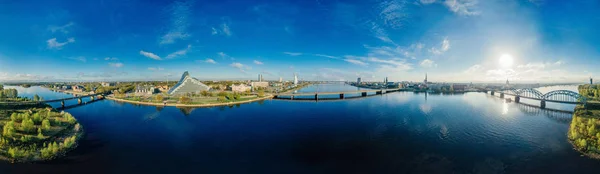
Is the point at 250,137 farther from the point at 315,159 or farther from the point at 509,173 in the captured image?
the point at 509,173

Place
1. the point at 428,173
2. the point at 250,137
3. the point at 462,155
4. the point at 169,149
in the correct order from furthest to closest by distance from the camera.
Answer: the point at 250,137 < the point at 169,149 < the point at 462,155 < the point at 428,173

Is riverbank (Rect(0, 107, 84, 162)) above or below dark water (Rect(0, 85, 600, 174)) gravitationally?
above

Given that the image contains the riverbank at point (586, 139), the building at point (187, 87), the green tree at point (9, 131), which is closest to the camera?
the riverbank at point (586, 139)

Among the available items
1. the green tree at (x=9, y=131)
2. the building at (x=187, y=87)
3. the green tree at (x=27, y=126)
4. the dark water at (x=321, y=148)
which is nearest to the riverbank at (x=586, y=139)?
the dark water at (x=321, y=148)

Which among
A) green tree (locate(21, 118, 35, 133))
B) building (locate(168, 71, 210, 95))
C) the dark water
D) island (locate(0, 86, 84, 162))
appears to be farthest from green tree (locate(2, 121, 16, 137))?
building (locate(168, 71, 210, 95))

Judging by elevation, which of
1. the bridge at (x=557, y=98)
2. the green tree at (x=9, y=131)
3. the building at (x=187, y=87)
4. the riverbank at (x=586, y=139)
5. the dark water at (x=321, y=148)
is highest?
the building at (x=187, y=87)

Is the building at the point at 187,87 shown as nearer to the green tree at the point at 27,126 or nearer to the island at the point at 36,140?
the island at the point at 36,140

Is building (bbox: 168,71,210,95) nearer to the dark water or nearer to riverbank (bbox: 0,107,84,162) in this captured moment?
the dark water

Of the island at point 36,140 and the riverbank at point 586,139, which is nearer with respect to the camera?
the island at point 36,140

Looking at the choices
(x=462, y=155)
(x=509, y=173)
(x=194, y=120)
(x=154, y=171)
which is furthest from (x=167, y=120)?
(x=509, y=173)

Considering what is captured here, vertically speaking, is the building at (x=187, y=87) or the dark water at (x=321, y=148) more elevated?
the building at (x=187, y=87)

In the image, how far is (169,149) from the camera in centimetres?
1183

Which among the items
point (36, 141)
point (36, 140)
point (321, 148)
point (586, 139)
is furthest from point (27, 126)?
point (586, 139)

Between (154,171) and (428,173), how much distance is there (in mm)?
10659
